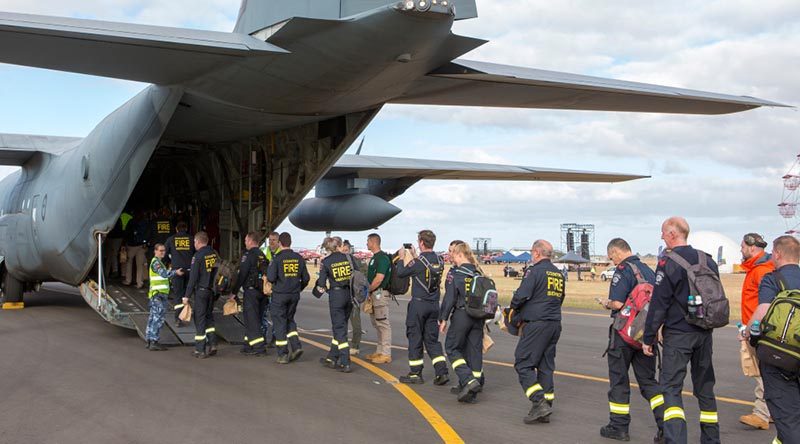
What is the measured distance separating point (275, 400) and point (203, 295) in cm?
329

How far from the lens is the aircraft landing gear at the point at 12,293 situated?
16.3m

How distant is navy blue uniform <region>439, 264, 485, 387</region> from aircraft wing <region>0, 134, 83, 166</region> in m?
11.6

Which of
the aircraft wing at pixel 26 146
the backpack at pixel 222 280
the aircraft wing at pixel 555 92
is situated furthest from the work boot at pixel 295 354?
the aircraft wing at pixel 26 146

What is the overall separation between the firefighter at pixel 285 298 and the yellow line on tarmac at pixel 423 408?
3.26 ft

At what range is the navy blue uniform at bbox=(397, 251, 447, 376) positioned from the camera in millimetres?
8141

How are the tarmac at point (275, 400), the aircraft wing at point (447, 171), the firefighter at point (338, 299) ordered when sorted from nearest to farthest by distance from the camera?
the tarmac at point (275, 400)
the firefighter at point (338, 299)
the aircraft wing at point (447, 171)

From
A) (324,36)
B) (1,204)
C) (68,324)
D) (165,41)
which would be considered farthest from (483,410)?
(1,204)

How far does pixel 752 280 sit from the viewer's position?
265 inches

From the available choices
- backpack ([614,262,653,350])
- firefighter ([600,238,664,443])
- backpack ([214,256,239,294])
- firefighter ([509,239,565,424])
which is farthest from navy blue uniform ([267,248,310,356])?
backpack ([614,262,653,350])

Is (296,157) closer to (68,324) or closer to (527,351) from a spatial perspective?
(68,324)

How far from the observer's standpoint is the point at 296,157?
40.0 ft

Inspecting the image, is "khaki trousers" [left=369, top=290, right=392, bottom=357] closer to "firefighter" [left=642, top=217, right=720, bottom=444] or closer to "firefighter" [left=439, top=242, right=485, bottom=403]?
"firefighter" [left=439, top=242, right=485, bottom=403]

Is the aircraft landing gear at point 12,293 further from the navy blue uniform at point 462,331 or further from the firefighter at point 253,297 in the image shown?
the navy blue uniform at point 462,331

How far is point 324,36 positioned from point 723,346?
9.18 meters
